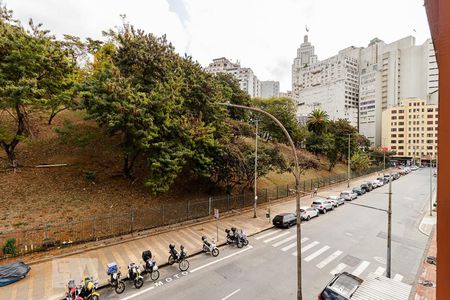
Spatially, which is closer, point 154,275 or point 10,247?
point 154,275

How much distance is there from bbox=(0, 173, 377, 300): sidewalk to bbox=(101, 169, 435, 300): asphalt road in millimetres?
1732

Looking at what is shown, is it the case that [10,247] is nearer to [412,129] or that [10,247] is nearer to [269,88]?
[412,129]

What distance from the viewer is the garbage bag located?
1144 cm

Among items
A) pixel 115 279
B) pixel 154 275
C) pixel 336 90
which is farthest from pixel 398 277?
pixel 336 90

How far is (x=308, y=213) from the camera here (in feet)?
77.2

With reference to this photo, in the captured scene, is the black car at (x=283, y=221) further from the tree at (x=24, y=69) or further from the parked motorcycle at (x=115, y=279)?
the tree at (x=24, y=69)

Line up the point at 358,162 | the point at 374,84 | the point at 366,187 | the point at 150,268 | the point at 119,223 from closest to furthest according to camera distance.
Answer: the point at 150,268 < the point at 119,223 < the point at 366,187 < the point at 358,162 < the point at 374,84

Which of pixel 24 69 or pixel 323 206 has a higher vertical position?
pixel 24 69

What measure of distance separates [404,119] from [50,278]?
339ft

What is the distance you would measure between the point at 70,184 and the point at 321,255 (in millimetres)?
20234

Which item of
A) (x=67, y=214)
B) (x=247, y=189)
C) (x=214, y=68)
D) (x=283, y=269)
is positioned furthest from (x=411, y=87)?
(x=67, y=214)

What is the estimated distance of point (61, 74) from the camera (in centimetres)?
2244

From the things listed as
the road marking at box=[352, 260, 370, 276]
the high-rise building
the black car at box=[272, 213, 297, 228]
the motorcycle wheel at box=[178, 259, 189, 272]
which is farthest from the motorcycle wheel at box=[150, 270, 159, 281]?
the high-rise building

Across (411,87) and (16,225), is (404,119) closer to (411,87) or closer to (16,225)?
(411,87)
